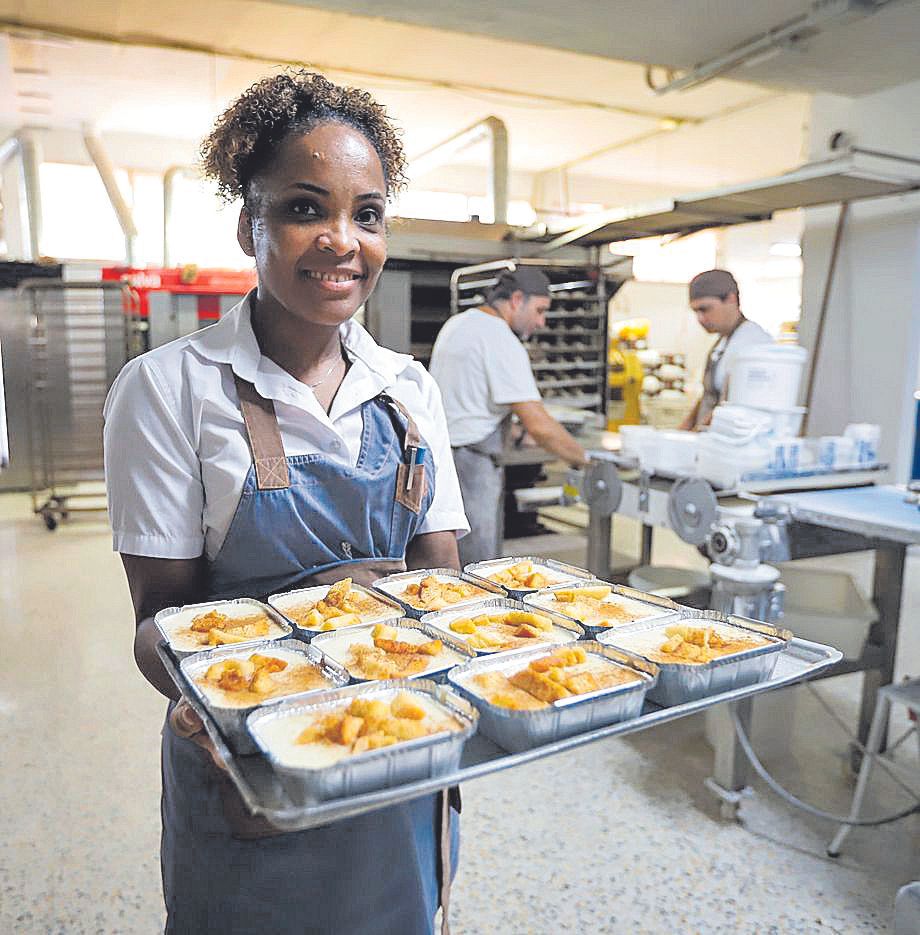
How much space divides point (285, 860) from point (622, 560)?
4047 mm

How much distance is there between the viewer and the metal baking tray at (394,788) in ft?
2.32

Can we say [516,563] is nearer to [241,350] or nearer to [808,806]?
[241,350]

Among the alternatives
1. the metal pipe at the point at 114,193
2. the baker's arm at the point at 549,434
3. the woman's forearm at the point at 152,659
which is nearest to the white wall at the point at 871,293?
the baker's arm at the point at 549,434

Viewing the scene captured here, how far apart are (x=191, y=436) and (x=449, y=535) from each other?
0.48 m

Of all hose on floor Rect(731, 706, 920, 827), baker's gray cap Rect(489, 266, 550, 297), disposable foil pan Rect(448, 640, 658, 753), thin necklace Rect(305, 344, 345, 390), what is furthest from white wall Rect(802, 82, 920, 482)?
disposable foil pan Rect(448, 640, 658, 753)

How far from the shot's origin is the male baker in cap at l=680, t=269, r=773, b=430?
3.70m

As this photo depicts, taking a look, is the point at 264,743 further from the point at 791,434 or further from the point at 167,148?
the point at 167,148

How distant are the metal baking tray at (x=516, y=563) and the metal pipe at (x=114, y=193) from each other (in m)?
6.44

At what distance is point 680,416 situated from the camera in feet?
30.8

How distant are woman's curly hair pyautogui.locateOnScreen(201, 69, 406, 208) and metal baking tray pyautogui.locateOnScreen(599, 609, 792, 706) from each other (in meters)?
0.81

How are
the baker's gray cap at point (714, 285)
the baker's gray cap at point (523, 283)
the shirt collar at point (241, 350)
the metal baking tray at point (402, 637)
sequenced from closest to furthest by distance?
1. the metal baking tray at point (402, 637)
2. the shirt collar at point (241, 350)
3. the baker's gray cap at point (523, 283)
4. the baker's gray cap at point (714, 285)

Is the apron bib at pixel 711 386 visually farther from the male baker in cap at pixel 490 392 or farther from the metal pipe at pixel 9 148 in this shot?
the metal pipe at pixel 9 148

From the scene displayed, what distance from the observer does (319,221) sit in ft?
3.54

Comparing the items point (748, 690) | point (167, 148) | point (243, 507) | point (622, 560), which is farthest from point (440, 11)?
point (167, 148)
